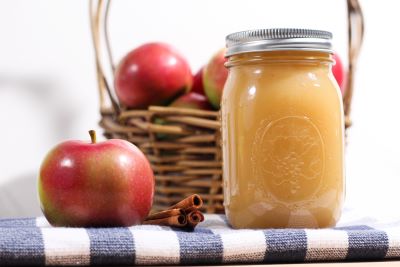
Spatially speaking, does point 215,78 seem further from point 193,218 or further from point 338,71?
point 193,218

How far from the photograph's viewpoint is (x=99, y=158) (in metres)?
0.79

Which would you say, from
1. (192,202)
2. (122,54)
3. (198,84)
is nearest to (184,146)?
(198,84)

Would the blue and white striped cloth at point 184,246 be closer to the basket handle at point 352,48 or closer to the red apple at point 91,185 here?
the red apple at point 91,185

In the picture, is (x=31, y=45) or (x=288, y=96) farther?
(x=31, y=45)

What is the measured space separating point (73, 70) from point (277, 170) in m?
0.75

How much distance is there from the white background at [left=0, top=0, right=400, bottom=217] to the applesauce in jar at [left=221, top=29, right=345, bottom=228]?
1.77 ft

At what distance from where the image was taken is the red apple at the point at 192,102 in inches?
45.2

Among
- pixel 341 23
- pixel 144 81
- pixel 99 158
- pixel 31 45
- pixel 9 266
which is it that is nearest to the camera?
pixel 9 266

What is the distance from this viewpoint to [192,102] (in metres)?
1.15

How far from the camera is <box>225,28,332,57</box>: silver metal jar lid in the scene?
797 millimetres

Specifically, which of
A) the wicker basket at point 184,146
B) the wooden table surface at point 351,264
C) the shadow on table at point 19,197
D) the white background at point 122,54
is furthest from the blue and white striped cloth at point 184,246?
the shadow on table at point 19,197

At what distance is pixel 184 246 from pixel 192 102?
0.51 metres

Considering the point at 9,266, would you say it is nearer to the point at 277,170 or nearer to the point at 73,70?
the point at 277,170

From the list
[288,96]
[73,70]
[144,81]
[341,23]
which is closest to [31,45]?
[73,70]
